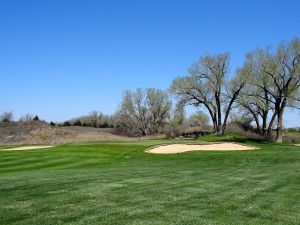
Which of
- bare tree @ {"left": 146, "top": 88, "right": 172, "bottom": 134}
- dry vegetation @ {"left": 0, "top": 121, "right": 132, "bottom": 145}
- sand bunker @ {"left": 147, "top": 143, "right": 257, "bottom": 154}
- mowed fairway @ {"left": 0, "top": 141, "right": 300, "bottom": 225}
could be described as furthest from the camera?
bare tree @ {"left": 146, "top": 88, "right": 172, "bottom": 134}

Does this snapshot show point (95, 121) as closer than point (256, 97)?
No

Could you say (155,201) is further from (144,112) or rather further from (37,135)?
(144,112)

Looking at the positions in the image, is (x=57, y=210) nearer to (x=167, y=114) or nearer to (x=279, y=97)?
(x=279, y=97)

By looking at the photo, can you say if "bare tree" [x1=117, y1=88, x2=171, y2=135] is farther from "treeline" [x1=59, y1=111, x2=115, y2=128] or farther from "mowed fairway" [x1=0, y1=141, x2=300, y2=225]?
"mowed fairway" [x1=0, y1=141, x2=300, y2=225]

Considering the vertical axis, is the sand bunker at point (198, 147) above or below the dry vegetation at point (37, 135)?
below

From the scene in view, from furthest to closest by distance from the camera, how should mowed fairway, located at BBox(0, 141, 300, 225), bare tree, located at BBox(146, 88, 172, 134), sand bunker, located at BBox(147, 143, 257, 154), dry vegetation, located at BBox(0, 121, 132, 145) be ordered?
bare tree, located at BBox(146, 88, 172, 134) < dry vegetation, located at BBox(0, 121, 132, 145) < sand bunker, located at BBox(147, 143, 257, 154) < mowed fairway, located at BBox(0, 141, 300, 225)

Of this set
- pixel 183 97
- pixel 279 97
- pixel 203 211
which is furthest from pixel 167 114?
pixel 203 211

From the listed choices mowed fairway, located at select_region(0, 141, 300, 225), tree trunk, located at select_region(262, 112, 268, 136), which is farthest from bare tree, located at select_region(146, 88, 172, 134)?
mowed fairway, located at select_region(0, 141, 300, 225)

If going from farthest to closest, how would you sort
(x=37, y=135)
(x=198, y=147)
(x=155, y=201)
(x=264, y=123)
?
(x=264, y=123)
(x=37, y=135)
(x=198, y=147)
(x=155, y=201)

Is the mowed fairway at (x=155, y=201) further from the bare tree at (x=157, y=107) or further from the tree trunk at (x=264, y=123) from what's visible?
the bare tree at (x=157, y=107)

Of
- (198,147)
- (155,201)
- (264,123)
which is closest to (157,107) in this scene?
(264,123)

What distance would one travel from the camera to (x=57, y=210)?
360 inches

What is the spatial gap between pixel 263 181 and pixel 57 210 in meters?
8.16

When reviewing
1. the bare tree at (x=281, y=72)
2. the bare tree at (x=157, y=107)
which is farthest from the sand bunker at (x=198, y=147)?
the bare tree at (x=157, y=107)
